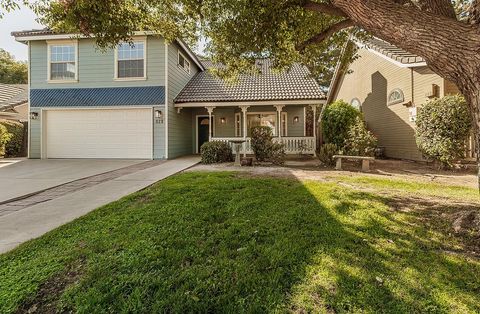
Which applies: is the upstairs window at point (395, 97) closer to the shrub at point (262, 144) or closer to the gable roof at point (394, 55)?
the gable roof at point (394, 55)

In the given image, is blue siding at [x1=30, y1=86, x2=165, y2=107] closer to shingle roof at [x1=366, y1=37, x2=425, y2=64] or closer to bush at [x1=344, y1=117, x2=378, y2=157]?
bush at [x1=344, y1=117, x2=378, y2=157]

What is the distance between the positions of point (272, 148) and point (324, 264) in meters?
7.52

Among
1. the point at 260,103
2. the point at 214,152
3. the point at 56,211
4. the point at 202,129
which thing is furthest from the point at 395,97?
the point at 56,211

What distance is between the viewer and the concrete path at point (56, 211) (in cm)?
335

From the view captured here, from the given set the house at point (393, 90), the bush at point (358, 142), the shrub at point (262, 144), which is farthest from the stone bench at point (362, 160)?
the house at point (393, 90)

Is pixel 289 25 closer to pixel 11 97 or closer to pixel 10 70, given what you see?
pixel 11 97

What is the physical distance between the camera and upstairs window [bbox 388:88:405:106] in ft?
38.5

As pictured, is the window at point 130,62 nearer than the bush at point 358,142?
No

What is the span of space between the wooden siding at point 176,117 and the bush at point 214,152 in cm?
241

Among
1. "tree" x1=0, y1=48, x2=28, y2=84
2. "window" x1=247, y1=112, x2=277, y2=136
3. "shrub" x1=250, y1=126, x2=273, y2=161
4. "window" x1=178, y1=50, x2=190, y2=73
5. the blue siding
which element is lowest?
"shrub" x1=250, y1=126, x2=273, y2=161

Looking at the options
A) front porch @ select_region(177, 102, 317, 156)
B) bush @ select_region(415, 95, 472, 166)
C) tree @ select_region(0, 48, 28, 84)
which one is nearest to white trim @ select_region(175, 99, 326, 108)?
front porch @ select_region(177, 102, 317, 156)

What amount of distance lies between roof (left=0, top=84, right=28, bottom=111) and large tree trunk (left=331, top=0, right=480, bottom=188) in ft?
64.5

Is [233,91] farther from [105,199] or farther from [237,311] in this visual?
[237,311]

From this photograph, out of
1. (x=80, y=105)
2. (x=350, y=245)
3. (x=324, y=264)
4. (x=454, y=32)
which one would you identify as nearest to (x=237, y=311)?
(x=324, y=264)
